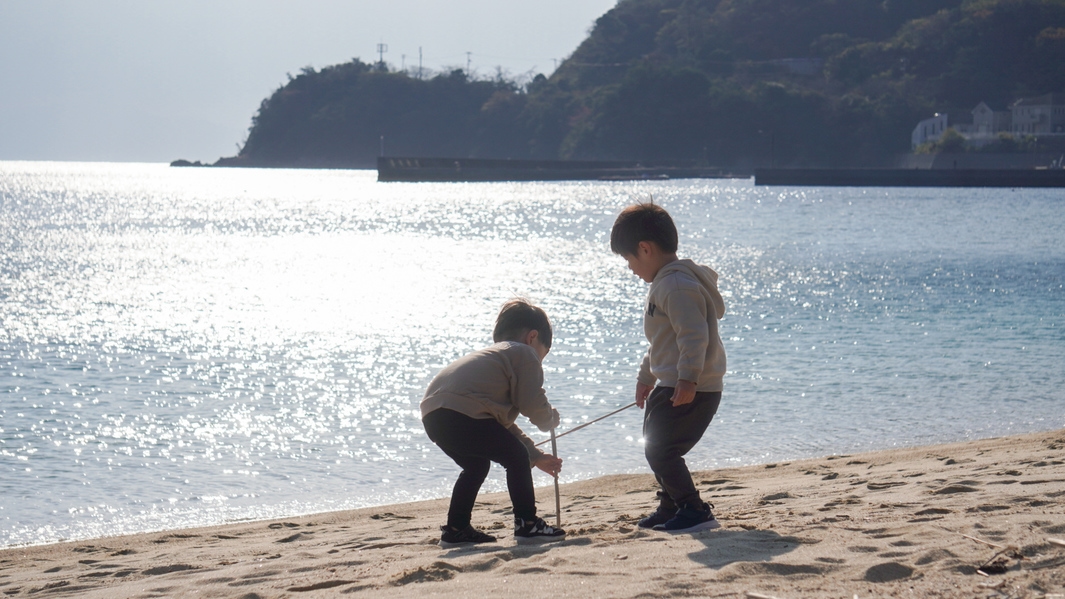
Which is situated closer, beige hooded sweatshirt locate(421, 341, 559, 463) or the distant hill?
beige hooded sweatshirt locate(421, 341, 559, 463)

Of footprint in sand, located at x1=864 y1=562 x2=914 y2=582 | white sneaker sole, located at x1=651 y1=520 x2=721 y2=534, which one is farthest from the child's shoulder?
footprint in sand, located at x1=864 y1=562 x2=914 y2=582

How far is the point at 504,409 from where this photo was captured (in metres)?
3.93

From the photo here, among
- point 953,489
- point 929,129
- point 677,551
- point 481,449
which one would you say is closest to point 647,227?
point 481,449

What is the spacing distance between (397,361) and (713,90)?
11136cm

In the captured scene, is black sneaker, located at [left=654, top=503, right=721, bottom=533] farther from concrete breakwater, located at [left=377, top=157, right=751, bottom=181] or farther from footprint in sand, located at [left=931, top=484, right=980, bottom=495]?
concrete breakwater, located at [left=377, top=157, right=751, bottom=181]

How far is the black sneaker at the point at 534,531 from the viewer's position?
3951mm

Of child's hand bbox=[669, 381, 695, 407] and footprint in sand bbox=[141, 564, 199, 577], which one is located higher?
child's hand bbox=[669, 381, 695, 407]

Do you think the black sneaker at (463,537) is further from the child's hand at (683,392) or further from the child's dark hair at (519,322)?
the child's hand at (683,392)

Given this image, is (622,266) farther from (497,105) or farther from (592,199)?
(497,105)

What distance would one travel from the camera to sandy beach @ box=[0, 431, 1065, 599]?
3006mm

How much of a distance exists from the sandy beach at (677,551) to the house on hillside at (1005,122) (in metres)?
106

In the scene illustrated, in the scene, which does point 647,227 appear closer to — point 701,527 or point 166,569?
point 701,527

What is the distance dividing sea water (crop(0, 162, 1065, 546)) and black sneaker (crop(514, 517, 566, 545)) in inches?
105

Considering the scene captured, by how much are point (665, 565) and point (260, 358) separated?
9.94 m
